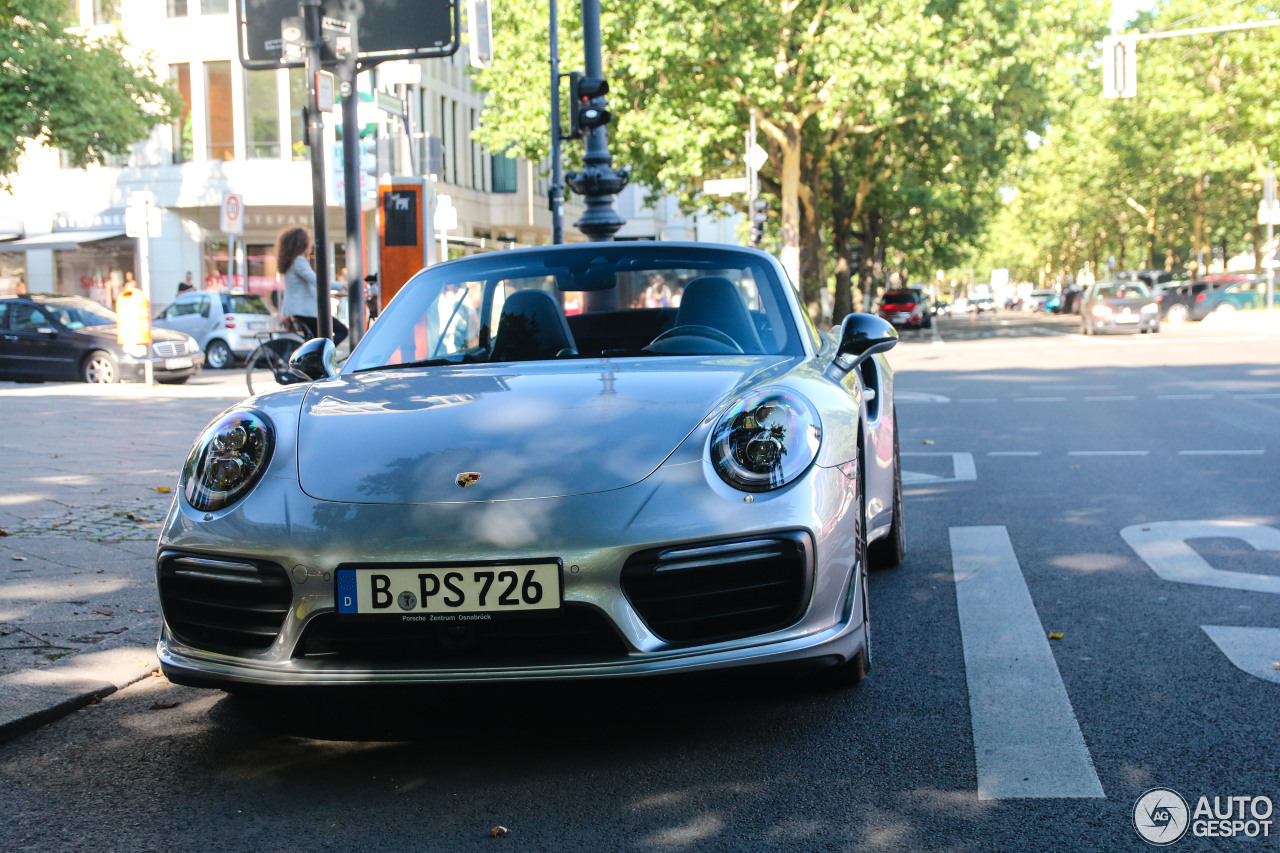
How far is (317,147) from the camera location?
9000 mm

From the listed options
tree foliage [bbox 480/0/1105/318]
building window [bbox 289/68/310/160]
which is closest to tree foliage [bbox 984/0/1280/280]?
tree foliage [bbox 480/0/1105/318]

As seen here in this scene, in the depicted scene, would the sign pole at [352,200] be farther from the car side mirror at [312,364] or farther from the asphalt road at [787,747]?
the asphalt road at [787,747]

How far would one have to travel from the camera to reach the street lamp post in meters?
16.3

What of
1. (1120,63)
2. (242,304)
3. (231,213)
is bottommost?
(242,304)

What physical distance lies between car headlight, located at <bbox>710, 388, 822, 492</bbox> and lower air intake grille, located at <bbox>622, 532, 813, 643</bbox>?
17 cm

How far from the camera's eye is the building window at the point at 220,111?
4044 cm

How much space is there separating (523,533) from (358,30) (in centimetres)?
802

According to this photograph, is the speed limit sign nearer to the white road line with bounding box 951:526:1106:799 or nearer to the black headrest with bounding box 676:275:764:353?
the white road line with bounding box 951:526:1106:799

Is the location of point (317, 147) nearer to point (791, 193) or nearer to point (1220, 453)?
point (1220, 453)

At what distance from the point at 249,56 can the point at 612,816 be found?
830cm

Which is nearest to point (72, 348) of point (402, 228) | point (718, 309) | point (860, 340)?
point (402, 228)

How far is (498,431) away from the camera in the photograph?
3.59m

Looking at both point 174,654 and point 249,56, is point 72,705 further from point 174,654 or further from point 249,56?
point 249,56

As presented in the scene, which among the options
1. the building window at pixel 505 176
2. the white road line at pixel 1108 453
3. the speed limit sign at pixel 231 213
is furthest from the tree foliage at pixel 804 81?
the white road line at pixel 1108 453
